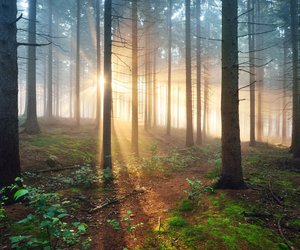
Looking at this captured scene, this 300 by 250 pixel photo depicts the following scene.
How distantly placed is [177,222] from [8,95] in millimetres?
5858

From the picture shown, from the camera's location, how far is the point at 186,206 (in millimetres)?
6402

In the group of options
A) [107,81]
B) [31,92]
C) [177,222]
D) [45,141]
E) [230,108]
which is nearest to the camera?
[177,222]

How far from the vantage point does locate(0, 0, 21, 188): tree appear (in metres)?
6.43

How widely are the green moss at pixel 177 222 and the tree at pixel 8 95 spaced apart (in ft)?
15.4

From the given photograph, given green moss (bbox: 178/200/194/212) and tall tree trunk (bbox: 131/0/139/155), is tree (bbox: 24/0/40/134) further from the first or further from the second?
green moss (bbox: 178/200/194/212)

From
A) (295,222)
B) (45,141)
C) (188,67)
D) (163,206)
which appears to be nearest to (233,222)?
(295,222)

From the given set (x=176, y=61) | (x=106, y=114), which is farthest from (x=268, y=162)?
(x=176, y=61)

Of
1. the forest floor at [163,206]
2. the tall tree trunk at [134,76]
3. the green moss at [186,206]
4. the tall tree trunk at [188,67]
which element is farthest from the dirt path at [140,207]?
the tall tree trunk at [188,67]

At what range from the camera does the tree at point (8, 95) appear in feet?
21.1

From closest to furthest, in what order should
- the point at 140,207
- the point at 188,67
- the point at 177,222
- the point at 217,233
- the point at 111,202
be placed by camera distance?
the point at 217,233, the point at 177,222, the point at 140,207, the point at 111,202, the point at 188,67

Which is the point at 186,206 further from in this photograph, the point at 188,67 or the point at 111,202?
the point at 188,67

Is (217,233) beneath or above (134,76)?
beneath

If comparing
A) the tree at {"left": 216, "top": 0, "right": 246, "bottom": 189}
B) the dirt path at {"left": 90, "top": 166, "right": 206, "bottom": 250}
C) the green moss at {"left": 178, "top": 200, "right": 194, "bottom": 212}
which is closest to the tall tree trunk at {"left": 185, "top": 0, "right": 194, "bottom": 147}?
the dirt path at {"left": 90, "top": 166, "right": 206, "bottom": 250}

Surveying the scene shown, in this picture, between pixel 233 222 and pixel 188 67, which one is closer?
pixel 233 222
